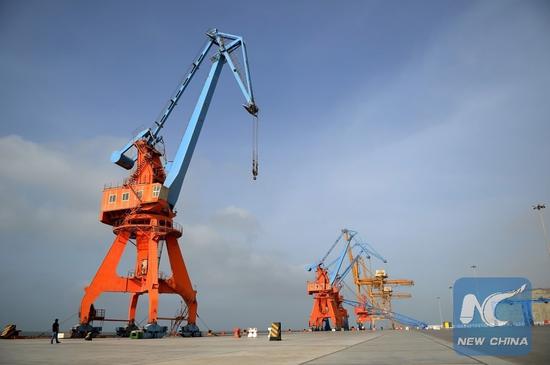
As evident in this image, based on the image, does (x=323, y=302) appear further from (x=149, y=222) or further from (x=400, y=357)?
(x=400, y=357)

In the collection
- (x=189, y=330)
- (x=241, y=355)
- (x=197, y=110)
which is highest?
(x=197, y=110)

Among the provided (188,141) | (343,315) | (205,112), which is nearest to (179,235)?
(188,141)

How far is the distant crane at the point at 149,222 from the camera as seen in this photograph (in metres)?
42.8

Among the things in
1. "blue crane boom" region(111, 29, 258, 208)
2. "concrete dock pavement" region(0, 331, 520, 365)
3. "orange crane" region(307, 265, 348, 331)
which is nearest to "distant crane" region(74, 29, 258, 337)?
"blue crane boom" region(111, 29, 258, 208)

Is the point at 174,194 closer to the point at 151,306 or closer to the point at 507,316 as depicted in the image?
the point at 151,306

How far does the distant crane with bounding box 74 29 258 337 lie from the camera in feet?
141

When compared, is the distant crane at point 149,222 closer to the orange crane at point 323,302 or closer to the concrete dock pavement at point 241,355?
the concrete dock pavement at point 241,355

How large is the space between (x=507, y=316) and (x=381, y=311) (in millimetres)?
35024

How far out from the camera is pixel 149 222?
45.5m

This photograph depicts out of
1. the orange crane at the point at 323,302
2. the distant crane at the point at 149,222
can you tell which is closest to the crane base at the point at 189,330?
the distant crane at the point at 149,222

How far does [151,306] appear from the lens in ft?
133

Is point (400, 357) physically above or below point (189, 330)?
above

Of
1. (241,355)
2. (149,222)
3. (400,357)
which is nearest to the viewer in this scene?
(400,357)

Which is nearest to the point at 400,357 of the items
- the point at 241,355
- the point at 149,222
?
the point at 241,355
